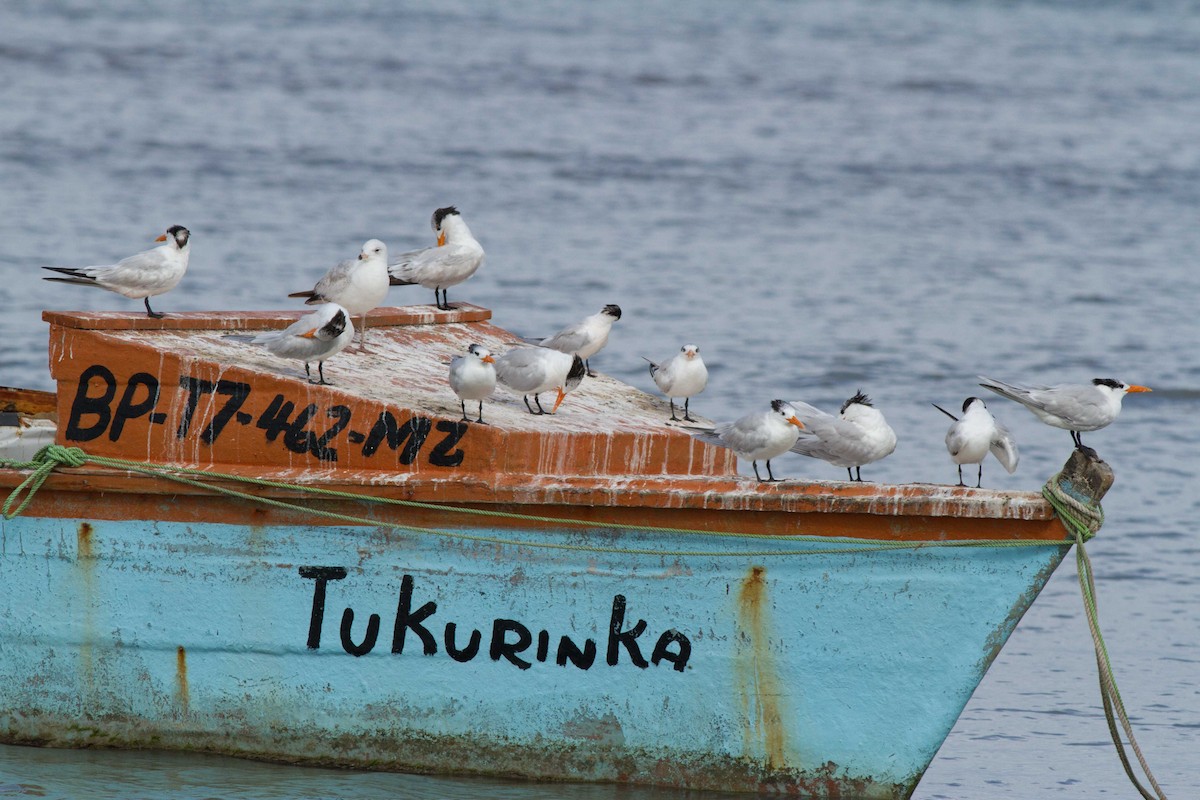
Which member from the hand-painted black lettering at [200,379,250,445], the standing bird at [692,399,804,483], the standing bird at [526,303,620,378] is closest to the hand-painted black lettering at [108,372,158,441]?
the hand-painted black lettering at [200,379,250,445]

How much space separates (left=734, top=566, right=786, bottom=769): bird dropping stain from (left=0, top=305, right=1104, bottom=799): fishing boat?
0.01m

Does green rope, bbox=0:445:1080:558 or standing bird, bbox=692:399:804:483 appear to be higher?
standing bird, bbox=692:399:804:483

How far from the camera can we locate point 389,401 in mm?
7031

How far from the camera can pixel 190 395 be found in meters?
7.04

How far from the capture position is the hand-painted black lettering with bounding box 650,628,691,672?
269 inches

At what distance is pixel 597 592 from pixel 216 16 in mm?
43957

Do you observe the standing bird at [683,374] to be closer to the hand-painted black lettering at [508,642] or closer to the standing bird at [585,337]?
the standing bird at [585,337]

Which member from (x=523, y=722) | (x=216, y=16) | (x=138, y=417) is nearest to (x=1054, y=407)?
(x=523, y=722)

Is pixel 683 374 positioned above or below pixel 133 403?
above

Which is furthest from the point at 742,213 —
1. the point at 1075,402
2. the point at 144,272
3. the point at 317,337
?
the point at 317,337

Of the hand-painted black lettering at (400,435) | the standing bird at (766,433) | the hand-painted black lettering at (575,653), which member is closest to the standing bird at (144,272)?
the hand-painted black lettering at (400,435)

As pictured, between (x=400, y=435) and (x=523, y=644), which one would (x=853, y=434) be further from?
(x=400, y=435)

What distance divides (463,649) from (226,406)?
137cm

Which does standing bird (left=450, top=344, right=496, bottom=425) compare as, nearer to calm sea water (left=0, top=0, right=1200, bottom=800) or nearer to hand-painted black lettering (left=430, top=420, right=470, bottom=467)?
hand-painted black lettering (left=430, top=420, right=470, bottom=467)
